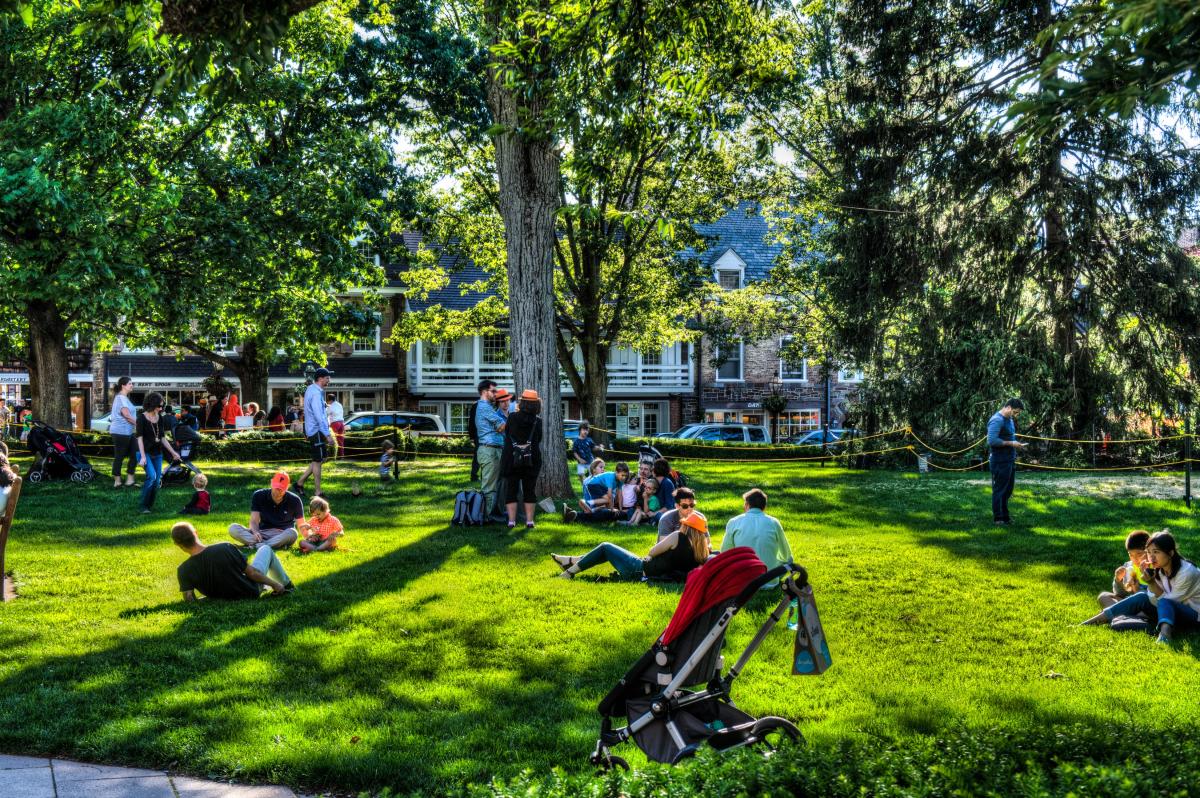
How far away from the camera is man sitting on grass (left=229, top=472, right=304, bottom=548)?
11461mm

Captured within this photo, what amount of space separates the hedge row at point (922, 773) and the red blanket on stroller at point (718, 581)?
73 centimetres

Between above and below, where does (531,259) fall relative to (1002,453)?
above

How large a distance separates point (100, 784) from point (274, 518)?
7.04 metres

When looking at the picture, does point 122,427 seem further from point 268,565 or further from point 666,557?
point 666,557

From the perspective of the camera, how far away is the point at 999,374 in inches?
901

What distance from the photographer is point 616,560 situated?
33.3 ft

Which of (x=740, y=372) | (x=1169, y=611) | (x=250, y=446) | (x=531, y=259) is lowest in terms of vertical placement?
(x=1169, y=611)

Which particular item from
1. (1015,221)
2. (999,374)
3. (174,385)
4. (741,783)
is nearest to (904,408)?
(999,374)

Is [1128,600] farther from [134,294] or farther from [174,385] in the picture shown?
[174,385]

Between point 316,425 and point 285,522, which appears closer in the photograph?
point 285,522

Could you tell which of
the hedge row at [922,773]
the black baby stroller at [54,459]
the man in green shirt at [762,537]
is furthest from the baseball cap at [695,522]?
the black baby stroller at [54,459]

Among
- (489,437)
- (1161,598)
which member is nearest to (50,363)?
(489,437)

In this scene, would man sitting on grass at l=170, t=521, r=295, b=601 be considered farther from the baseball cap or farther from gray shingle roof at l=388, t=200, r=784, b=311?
gray shingle roof at l=388, t=200, r=784, b=311

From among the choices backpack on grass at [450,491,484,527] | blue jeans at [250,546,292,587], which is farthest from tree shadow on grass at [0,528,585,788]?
backpack on grass at [450,491,484,527]
